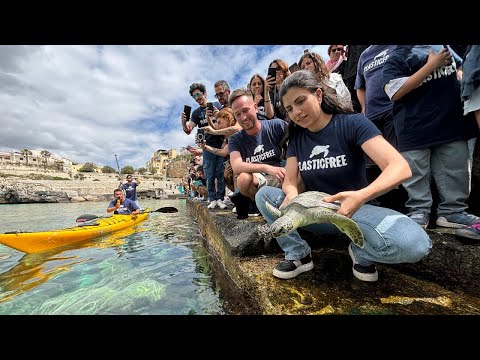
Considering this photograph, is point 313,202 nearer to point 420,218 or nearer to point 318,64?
point 420,218

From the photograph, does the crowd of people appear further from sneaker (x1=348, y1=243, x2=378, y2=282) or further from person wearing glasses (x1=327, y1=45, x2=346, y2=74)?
person wearing glasses (x1=327, y1=45, x2=346, y2=74)

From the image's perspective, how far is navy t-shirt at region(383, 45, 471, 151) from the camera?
216 cm

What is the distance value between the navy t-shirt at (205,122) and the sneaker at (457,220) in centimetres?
461

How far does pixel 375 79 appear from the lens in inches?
113

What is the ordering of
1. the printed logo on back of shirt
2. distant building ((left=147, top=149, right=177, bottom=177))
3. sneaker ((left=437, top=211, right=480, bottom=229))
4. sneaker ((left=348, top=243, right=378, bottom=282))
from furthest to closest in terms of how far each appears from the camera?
distant building ((left=147, top=149, right=177, bottom=177))
the printed logo on back of shirt
sneaker ((left=437, top=211, right=480, bottom=229))
sneaker ((left=348, top=243, right=378, bottom=282))

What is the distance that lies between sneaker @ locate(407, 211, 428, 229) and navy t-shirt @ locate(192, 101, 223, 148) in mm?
4441

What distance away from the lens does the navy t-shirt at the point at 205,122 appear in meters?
5.83

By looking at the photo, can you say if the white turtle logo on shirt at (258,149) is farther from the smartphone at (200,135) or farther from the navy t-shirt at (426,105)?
the smartphone at (200,135)

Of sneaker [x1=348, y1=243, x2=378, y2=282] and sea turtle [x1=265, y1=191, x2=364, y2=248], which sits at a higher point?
sea turtle [x1=265, y1=191, x2=364, y2=248]

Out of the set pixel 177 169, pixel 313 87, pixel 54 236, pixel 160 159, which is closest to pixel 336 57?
pixel 313 87

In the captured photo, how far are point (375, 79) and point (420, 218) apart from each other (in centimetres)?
179

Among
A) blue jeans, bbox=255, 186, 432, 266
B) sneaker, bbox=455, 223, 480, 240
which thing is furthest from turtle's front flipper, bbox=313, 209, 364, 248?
sneaker, bbox=455, 223, 480, 240
